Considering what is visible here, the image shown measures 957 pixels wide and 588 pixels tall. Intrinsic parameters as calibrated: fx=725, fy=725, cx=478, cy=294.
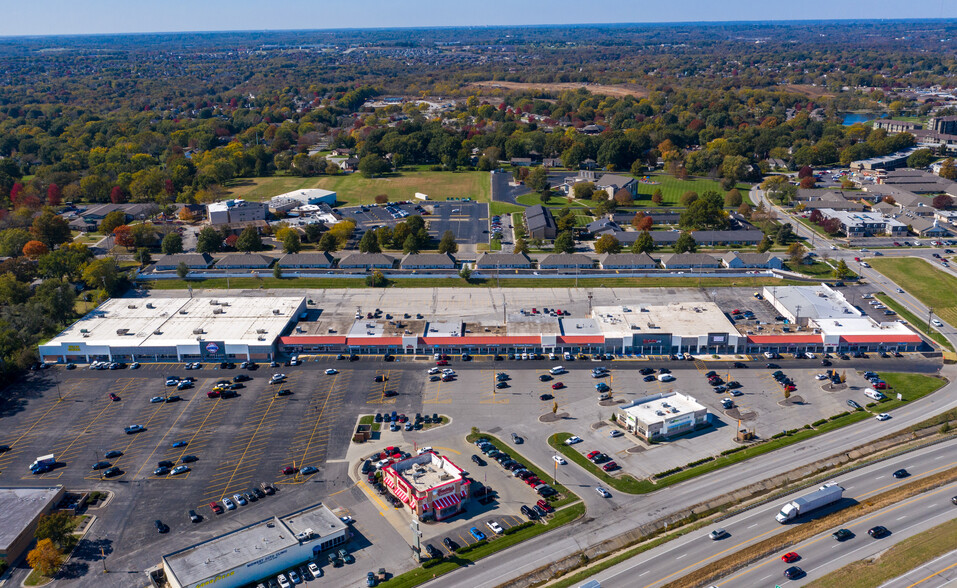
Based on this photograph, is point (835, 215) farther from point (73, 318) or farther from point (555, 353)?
point (73, 318)

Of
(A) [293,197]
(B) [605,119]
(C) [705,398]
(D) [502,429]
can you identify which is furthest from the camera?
(B) [605,119]

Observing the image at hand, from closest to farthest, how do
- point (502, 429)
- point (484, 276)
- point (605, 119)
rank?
point (502, 429) < point (484, 276) < point (605, 119)

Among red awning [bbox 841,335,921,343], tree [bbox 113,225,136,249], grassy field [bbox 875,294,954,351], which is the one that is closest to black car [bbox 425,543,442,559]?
red awning [bbox 841,335,921,343]

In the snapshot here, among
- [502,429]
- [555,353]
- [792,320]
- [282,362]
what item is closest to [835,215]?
[792,320]

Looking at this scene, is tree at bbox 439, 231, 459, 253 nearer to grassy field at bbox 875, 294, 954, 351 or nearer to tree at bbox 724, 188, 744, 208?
grassy field at bbox 875, 294, 954, 351

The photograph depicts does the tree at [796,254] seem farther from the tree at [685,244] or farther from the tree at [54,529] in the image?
the tree at [54,529]

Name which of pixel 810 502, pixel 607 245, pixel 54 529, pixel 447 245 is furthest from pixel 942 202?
pixel 54 529
